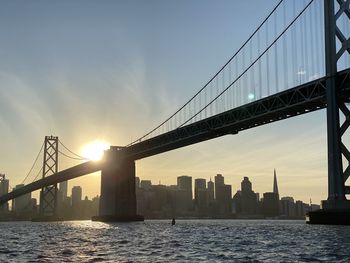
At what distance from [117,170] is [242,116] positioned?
116ft

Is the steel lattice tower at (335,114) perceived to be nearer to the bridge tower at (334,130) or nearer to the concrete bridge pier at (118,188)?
the bridge tower at (334,130)

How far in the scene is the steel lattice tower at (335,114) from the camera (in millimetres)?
54844

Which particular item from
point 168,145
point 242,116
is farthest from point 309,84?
point 168,145

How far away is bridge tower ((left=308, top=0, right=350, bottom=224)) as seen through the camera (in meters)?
53.9

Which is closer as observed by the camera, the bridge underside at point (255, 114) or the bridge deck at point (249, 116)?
the bridge underside at point (255, 114)

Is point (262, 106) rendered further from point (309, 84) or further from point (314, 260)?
point (314, 260)

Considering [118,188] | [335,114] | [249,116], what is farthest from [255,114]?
[118,188]

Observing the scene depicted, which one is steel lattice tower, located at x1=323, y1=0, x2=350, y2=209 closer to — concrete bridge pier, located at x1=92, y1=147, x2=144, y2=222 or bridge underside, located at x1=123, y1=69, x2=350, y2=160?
bridge underside, located at x1=123, y1=69, x2=350, y2=160

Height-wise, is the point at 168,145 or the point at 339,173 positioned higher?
the point at 168,145

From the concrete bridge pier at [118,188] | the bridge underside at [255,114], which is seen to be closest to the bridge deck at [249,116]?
the bridge underside at [255,114]

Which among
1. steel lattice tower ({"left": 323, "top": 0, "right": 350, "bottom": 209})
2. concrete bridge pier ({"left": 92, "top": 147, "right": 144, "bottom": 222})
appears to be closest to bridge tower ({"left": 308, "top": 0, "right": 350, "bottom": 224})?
steel lattice tower ({"left": 323, "top": 0, "right": 350, "bottom": 209})

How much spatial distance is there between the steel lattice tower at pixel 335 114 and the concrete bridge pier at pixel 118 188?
51699 millimetres

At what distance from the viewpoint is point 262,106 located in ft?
228

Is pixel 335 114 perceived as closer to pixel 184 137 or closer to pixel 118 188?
pixel 184 137
